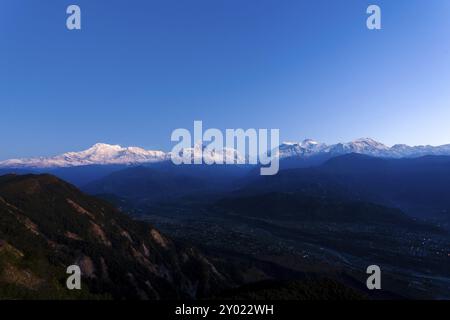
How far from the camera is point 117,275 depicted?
10019 cm

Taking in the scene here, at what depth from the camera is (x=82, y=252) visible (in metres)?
103

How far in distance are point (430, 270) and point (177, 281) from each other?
10968 cm

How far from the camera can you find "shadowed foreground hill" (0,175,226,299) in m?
75.3

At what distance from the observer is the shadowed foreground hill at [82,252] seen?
2965 inches

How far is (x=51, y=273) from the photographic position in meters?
78.0

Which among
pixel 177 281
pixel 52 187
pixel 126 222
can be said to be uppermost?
pixel 52 187

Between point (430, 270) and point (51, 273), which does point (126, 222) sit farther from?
point (430, 270)
